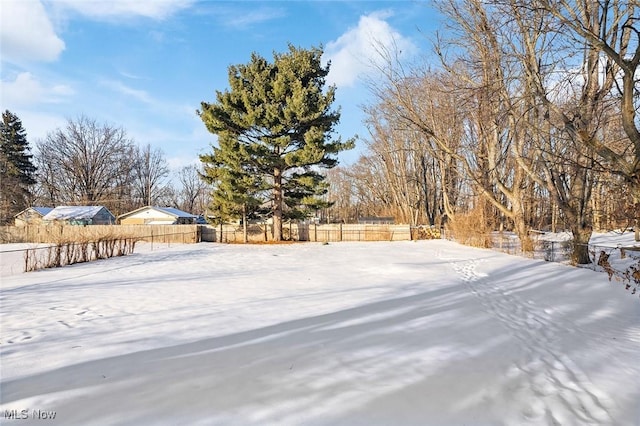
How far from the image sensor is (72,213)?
104 ft

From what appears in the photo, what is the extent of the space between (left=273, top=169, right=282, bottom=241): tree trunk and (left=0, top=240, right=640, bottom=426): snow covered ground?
51.1 feet

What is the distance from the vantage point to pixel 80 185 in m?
40.5

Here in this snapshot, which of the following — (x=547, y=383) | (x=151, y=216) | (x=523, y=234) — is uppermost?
(x=151, y=216)

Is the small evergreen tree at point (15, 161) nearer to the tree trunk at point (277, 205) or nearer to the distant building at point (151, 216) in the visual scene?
the distant building at point (151, 216)

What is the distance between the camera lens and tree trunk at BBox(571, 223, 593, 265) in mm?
10789

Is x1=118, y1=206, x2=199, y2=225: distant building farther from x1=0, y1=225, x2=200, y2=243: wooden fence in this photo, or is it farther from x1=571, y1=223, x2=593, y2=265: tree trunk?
x1=571, y1=223, x2=593, y2=265: tree trunk

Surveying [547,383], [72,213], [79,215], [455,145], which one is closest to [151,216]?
[79,215]

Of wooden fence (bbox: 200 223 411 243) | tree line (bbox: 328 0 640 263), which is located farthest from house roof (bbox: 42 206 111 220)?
tree line (bbox: 328 0 640 263)

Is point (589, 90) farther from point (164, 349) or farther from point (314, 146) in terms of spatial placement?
point (314, 146)

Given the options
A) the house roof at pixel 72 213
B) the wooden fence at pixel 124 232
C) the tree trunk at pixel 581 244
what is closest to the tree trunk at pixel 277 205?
the wooden fence at pixel 124 232

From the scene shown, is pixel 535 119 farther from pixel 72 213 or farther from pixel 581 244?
pixel 72 213

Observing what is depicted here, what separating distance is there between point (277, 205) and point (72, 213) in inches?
832

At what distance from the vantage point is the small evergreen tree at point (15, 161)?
32.9 meters

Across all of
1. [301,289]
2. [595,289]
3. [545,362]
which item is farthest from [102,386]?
[595,289]
